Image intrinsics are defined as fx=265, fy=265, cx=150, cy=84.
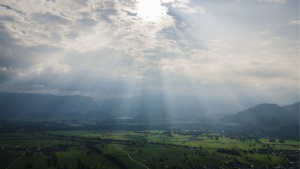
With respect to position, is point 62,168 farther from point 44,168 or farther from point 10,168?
point 10,168

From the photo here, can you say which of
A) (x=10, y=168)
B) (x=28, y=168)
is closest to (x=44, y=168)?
(x=28, y=168)

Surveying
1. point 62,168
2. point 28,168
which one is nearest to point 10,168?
point 28,168

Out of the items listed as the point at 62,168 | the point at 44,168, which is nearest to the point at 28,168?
the point at 44,168

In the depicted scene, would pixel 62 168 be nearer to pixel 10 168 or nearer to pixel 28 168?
pixel 28 168

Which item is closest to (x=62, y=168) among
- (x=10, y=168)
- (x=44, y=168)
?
(x=44, y=168)

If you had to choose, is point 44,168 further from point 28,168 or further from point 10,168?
point 10,168
